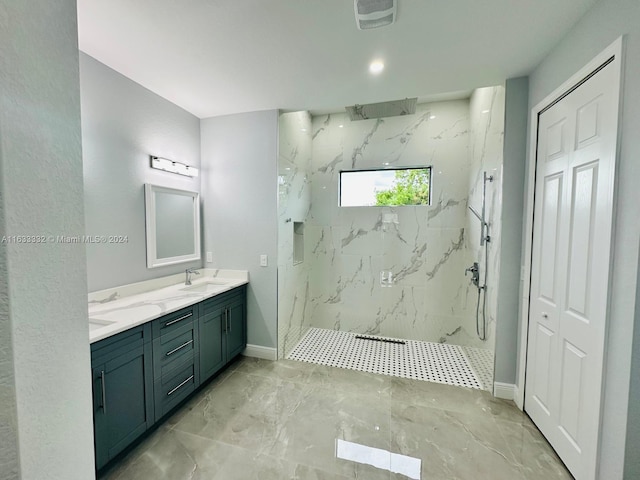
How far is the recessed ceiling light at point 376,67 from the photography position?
6.58 feet

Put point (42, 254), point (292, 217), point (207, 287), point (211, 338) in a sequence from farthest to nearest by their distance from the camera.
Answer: point (292, 217) < point (207, 287) < point (211, 338) < point (42, 254)


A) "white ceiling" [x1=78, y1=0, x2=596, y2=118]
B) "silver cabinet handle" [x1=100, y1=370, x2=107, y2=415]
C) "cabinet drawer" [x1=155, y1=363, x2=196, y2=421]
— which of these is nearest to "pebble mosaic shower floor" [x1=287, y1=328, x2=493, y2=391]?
"cabinet drawer" [x1=155, y1=363, x2=196, y2=421]

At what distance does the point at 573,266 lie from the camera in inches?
63.6

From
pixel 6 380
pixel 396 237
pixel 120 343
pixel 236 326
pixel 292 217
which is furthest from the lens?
pixel 396 237

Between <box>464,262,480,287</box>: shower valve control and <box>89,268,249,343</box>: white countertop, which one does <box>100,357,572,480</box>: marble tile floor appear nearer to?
<box>89,268,249,343</box>: white countertop

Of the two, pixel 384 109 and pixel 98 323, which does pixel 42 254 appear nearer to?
pixel 98 323

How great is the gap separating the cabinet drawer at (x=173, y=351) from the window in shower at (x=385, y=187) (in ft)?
8.32

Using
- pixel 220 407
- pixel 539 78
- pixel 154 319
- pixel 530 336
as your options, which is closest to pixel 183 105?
pixel 154 319

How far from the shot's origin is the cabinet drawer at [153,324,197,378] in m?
1.90

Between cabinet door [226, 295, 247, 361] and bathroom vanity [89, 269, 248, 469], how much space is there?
1 centimetres

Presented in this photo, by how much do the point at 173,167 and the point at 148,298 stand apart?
1305 millimetres

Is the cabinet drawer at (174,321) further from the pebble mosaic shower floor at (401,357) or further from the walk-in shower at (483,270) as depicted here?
the walk-in shower at (483,270)

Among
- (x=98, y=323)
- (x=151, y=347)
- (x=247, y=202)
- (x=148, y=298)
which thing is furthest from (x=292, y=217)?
(x=98, y=323)

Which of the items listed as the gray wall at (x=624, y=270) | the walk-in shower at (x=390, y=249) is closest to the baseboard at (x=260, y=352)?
the walk-in shower at (x=390, y=249)
